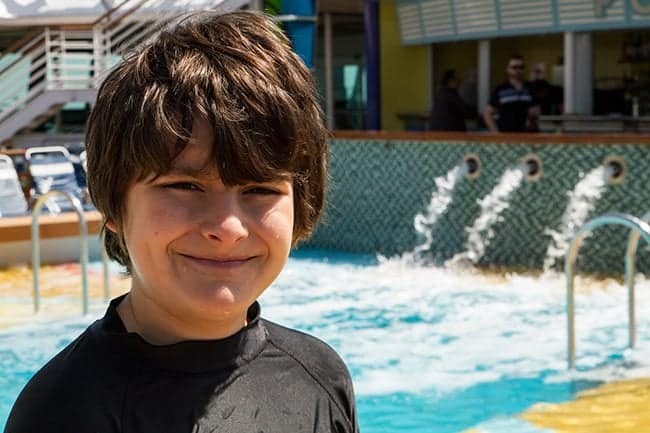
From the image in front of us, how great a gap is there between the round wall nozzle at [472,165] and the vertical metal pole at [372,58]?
7302 mm

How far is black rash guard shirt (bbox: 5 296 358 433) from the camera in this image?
4.55 feet

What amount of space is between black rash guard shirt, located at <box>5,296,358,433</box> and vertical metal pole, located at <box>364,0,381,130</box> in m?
16.6

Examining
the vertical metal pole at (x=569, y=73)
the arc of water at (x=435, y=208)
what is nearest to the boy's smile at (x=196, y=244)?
the arc of water at (x=435, y=208)

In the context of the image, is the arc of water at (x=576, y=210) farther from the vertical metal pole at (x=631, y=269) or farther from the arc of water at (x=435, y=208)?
the vertical metal pole at (x=631, y=269)

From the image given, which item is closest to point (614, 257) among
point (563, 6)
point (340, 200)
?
point (340, 200)

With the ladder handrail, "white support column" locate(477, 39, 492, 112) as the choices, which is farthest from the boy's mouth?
"white support column" locate(477, 39, 492, 112)

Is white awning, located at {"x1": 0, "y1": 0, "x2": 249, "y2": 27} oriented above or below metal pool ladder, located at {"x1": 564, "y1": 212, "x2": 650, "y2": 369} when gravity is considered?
above

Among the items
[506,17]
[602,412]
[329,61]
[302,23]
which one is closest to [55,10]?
[329,61]

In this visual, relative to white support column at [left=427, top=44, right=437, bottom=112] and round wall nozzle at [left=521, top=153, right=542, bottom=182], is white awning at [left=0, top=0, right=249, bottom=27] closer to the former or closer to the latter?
white support column at [left=427, top=44, right=437, bottom=112]

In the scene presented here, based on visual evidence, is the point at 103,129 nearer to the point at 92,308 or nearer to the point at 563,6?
the point at 92,308

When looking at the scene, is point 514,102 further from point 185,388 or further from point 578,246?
point 185,388

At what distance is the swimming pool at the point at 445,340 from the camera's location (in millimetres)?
6109

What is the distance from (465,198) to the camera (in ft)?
36.2

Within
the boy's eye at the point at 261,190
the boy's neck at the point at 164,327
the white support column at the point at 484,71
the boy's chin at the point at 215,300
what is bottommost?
the boy's neck at the point at 164,327
